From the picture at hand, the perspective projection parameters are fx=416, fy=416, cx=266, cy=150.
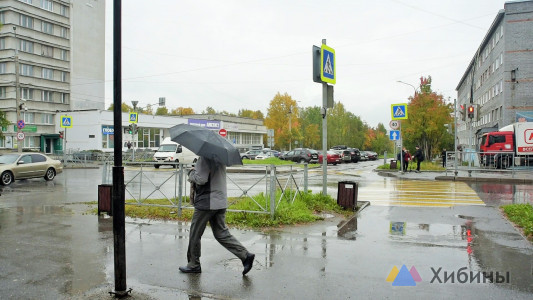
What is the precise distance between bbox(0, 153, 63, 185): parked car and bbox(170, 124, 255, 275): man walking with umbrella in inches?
657

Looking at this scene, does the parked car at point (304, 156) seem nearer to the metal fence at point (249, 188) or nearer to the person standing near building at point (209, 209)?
the metal fence at point (249, 188)

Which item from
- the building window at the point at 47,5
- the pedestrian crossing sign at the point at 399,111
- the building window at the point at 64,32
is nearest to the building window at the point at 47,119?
the building window at the point at 64,32

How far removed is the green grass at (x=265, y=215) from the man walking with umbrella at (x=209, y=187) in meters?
A: 3.08

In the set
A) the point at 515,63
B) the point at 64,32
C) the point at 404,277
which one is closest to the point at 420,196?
the point at 404,277

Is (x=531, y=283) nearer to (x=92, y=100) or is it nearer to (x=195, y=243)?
(x=195, y=243)

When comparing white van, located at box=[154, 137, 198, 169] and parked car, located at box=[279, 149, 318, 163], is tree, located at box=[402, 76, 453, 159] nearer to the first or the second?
parked car, located at box=[279, 149, 318, 163]

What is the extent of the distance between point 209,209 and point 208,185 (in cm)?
33

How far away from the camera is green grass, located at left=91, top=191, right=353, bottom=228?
9094 millimetres

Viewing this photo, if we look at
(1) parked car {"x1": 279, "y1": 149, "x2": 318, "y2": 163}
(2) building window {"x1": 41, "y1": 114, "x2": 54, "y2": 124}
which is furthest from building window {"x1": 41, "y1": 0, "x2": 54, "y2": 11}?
(1) parked car {"x1": 279, "y1": 149, "x2": 318, "y2": 163}

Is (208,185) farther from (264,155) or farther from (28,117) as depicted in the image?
(28,117)

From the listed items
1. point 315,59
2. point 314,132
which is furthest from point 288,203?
point 314,132

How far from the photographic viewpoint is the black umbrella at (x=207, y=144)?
17.9ft

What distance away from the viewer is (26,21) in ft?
188

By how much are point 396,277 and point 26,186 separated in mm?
17766
